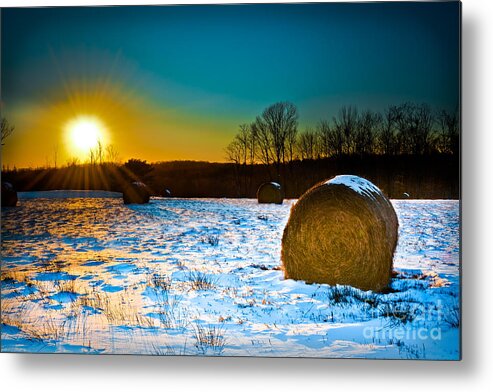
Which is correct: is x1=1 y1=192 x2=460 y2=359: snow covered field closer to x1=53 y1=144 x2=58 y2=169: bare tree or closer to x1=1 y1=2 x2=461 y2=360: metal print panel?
x1=1 y1=2 x2=461 y2=360: metal print panel

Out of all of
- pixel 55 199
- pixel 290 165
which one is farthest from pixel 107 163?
pixel 290 165

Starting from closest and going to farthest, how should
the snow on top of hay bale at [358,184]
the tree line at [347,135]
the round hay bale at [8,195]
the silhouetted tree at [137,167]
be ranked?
the tree line at [347,135]
the snow on top of hay bale at [358,184]
the round hay bale at [8,195]
the silhouetted tree at [137,167]

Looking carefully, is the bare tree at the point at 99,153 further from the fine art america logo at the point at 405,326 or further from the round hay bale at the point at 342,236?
the fine art america logo at the point at 405,326

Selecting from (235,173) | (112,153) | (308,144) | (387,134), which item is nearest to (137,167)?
(112,153)

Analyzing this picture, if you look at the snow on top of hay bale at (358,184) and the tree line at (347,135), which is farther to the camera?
the snow on top of hay bale at (358,184)

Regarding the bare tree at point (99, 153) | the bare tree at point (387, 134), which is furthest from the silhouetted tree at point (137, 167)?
the bare tree at point (387, 134)

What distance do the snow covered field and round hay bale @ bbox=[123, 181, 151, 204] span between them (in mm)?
151

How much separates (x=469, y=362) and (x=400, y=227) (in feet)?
4.34

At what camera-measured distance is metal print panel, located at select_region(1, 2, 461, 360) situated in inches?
226

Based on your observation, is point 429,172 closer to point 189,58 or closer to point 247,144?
point 247,144

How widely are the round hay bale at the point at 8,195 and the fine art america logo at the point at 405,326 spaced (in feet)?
11.1

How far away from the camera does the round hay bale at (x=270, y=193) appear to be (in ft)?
19.8

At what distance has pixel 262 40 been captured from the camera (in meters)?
5.97

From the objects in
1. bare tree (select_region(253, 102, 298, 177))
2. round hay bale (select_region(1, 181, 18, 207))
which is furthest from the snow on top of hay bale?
round hay bale (select_region(1, 181, 18, 207))
